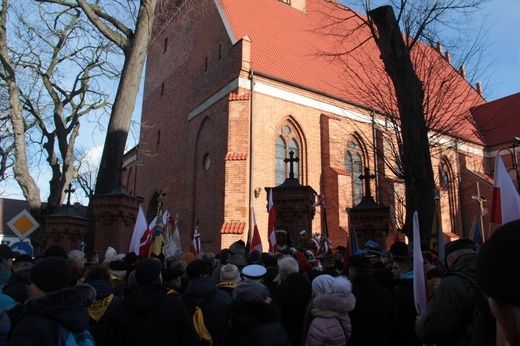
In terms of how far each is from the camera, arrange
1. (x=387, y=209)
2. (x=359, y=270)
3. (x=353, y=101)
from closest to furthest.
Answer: (x=359, y=270) → (x=387, y=209) → (x=353, y=101)

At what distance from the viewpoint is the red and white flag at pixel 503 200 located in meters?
3.80

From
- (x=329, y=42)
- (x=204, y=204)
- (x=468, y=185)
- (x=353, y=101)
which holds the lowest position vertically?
(x=204, y=204)

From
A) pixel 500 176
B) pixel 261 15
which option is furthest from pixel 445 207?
pixel 500 176

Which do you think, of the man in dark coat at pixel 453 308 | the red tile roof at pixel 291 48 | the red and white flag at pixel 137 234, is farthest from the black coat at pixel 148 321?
the red tile roof at pixel 291 48

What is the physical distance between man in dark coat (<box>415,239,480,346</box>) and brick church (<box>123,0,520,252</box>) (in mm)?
9728

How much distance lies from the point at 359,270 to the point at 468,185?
22543 millimetres

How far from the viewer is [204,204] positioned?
17.7m

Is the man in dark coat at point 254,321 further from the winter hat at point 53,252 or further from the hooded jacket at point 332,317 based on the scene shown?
the winter hat at point 53,252

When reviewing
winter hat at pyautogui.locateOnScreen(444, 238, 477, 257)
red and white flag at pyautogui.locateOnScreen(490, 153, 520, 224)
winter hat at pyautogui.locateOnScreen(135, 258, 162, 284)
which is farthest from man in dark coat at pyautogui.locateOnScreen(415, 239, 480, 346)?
winter hat at pyautogui.locateOnScreen(135, 258, 162, 284)

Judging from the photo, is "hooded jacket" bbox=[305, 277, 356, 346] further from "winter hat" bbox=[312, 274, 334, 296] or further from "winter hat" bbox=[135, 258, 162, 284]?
"winter hat" bbox=[135, 258, 162, 284]

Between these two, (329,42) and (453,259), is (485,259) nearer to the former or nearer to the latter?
(453,259)

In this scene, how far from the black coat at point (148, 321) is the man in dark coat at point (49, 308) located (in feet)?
1.88

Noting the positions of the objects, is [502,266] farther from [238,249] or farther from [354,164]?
[354,164]

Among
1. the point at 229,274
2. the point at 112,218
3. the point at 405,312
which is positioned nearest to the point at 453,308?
the point at 405,312
